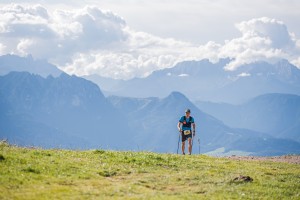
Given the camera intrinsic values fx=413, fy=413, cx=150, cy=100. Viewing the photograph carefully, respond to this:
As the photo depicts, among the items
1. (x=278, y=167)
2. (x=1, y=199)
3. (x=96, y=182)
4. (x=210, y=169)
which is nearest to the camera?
(x=1, y=199)

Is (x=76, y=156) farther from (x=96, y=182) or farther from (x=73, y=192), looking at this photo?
(x=73, y=192)

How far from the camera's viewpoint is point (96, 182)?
65.4 ft

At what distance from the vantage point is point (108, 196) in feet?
57.9

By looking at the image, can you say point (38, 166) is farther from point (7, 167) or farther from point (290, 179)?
point (290, 179)

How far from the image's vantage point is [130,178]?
71.3 feet

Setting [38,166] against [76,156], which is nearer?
[38,166]

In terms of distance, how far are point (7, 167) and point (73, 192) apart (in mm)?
4586

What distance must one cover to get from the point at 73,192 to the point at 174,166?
31.1ft

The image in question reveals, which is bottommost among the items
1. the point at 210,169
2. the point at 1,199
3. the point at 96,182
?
the point at 1,199

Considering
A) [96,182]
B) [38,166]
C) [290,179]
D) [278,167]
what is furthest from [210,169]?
[38,166]

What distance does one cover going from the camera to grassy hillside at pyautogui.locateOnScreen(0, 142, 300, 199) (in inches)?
711

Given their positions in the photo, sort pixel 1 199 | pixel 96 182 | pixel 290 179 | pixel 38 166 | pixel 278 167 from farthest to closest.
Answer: pixel 278 167 → pixel 290 179 → pixel 38 166 → pixel 96 182 → pixel 1 199

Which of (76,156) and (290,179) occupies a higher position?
(76,156)

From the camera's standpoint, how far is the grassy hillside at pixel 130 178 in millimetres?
18047
